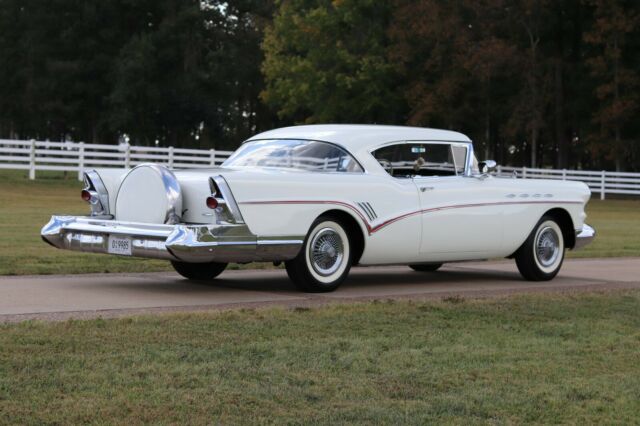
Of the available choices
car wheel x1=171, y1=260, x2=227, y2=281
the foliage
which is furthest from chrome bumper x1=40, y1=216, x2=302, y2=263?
the foliage

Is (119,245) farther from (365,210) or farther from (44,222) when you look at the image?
(44,222)

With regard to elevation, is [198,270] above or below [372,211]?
below

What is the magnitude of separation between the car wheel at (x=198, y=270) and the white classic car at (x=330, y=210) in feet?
0.04

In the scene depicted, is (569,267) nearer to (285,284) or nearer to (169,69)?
(285,284)

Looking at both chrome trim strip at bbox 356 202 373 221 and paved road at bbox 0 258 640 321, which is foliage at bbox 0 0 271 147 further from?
chrome trim strip at bbox 356 202 373 221

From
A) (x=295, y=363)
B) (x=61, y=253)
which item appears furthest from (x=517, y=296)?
(x=61, y=253)

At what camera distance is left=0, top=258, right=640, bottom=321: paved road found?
9156mm

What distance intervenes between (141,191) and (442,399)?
16.0ft

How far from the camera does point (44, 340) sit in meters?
7.23

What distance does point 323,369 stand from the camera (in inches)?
267

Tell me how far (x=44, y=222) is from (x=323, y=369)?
14.1m

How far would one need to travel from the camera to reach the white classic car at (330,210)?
9992 mm

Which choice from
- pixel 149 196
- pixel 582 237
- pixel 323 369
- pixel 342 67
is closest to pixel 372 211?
pixel 149 196

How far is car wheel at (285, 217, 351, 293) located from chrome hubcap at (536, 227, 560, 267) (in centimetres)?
285
